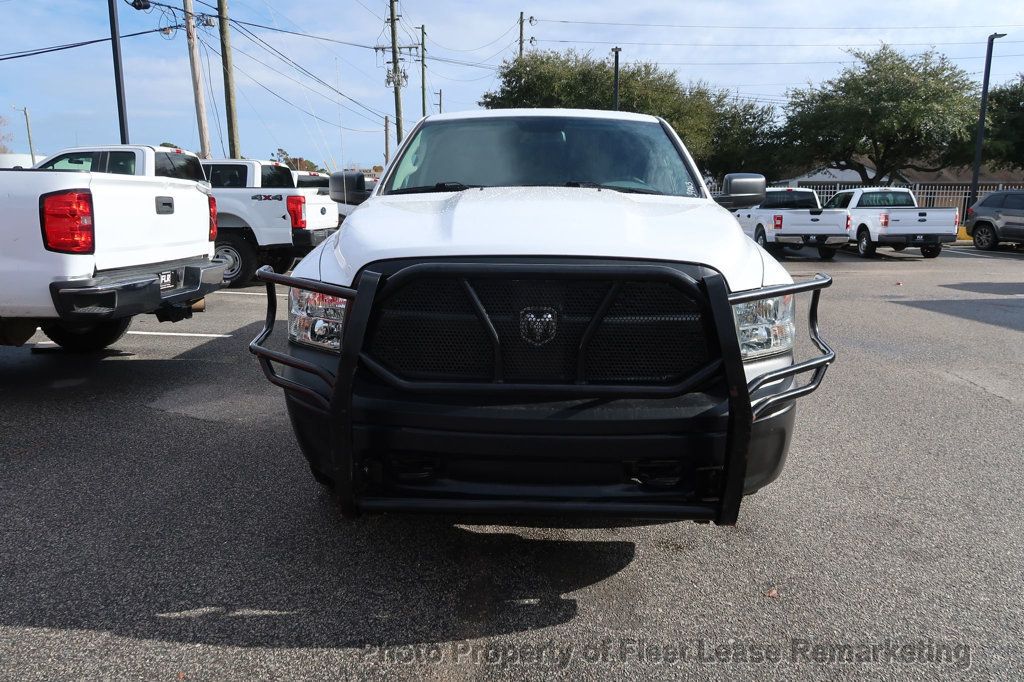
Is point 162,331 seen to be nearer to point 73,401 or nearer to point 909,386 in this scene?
point 73,401

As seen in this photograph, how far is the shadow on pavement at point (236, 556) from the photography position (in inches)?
108

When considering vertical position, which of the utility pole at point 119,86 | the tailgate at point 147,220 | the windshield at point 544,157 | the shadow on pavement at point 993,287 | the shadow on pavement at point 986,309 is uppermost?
the utility pole at point 119,86

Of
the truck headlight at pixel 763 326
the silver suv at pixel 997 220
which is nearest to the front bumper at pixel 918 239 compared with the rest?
the silver suv at pixel 997 220

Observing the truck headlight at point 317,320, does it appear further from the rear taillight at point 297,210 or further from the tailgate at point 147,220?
the rear taillight at point 297,210

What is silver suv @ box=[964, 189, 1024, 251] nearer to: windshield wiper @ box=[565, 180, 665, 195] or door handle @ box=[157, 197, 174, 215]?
windshield wiper @ box=[565, 180, 665, 195]


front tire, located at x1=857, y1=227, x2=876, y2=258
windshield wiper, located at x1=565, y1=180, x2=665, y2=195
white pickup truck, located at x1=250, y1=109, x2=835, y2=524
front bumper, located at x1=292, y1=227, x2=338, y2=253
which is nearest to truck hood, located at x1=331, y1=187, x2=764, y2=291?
white pickup truck, located at x1=250, y1=109, x2=835, y2=524

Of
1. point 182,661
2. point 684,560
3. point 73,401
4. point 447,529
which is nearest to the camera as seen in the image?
point 182,661

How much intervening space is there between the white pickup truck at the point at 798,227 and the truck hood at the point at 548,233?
51.8ft

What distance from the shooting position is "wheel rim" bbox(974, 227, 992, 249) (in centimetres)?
2123

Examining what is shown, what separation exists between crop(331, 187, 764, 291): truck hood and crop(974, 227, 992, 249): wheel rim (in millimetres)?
21695

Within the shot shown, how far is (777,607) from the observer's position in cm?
286

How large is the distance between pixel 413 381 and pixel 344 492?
1.42 ft

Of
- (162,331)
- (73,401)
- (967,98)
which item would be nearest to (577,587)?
(73,401)

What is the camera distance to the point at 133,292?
5133mm
